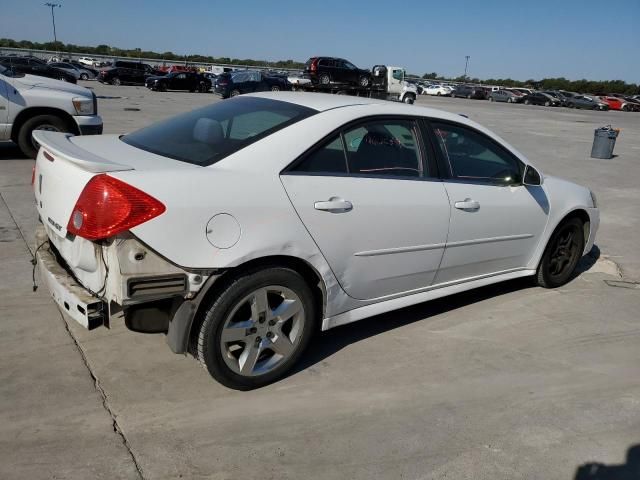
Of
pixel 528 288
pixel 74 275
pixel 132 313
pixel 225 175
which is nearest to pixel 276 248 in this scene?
pixel 225 175

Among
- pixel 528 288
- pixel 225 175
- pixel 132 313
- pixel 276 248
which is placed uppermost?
pixel 225 175

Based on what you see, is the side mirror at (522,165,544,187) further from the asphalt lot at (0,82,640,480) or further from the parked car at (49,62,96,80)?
the parked car at (49,62,96,80)

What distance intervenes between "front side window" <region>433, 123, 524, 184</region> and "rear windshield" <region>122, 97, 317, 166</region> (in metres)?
1.08

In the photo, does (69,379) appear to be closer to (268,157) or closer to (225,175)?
(225,175)

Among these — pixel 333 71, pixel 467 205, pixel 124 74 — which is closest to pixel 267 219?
pixel 467 205

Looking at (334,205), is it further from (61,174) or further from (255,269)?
(61,174)

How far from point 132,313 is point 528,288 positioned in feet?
12.0

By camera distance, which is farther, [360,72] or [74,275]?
[360,72]

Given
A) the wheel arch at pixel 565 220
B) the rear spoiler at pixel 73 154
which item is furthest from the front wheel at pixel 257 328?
the wheel arch at pixel 565 220

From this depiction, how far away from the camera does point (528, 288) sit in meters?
5.06

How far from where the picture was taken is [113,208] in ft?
8.33

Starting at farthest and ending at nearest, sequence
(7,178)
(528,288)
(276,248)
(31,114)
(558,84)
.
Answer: (558,84)
(31,114)
(7,178)
(528,288)
(276,248)

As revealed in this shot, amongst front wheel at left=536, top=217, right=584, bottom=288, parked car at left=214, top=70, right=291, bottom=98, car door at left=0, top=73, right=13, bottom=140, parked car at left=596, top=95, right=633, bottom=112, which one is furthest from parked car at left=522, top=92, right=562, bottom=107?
front wheel at left=536, top=217, right=584, bottom=288

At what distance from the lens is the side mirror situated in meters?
4.22
